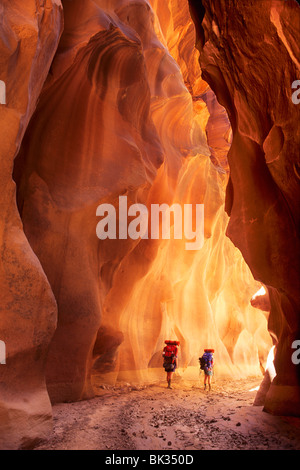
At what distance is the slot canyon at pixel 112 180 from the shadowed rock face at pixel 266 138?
2cm

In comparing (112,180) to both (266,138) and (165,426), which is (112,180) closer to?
(266,138)

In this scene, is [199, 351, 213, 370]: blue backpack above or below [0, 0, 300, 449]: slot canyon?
below

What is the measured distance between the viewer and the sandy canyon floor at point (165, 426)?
4.09 metres

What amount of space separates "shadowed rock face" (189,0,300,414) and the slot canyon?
0.02 metres

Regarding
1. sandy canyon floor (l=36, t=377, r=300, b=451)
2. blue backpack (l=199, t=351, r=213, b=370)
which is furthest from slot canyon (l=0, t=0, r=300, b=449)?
blue backpack (l=199, t=351, r=213, b=370)

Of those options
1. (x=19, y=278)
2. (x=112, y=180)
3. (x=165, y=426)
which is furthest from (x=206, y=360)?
(x=19, y=278)

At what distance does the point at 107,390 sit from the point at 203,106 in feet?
37.3

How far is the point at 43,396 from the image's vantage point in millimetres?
4496

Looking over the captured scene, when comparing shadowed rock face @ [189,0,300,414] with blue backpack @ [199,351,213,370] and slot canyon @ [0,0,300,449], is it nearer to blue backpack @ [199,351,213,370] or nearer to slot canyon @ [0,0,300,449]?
slot canyon @ [0,0,300,449]

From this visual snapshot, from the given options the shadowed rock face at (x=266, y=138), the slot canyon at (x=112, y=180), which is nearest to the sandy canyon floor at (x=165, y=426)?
the slot canyon at (x=112, y=180)

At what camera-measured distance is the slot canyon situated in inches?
174

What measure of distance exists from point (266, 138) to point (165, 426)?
13.7ft

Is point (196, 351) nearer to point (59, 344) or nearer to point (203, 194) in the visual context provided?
point (203, 194)

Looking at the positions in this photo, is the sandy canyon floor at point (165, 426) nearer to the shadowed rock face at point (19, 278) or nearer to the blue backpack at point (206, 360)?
the shadowed rock face at point (19, 278)
